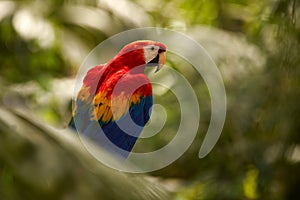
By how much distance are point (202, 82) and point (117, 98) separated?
3.08 feet

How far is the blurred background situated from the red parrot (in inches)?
27.3

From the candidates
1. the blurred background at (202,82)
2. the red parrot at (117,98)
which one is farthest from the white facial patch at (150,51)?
the blurred background at (202,82)

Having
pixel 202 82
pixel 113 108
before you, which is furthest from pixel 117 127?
pixel 202 82

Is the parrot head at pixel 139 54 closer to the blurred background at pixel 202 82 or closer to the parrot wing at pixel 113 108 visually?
the parrot wing at pixel 113 108

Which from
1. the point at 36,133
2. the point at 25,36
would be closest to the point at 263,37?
the point at 25,36

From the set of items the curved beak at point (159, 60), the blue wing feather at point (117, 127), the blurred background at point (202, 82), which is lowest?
the blue wing feather at point (117, 127)

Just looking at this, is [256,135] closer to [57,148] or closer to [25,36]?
[25,36]

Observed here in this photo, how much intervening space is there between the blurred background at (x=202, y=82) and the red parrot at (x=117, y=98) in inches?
27.3

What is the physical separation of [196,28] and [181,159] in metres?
0.33

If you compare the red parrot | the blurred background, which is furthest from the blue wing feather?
the blurred background

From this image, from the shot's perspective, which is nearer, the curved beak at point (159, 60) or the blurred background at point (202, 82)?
the curved beak at point (159, 60)

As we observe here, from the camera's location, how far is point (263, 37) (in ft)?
5.11

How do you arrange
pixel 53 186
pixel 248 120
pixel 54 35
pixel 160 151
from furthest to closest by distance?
1. pixel 54 35
2. pixel 248 120
3. pixel 160 151
4. pixel 53 186

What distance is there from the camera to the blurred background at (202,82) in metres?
1.42
